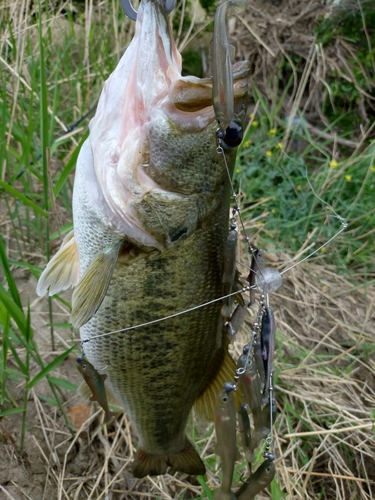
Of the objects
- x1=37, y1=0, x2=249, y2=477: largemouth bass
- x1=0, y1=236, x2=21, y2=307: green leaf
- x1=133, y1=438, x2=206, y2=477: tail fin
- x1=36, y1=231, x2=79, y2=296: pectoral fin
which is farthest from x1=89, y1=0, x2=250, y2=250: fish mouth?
x1=133, y1=438, x2=206, y2=477: tail fin

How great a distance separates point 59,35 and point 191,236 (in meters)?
3.10

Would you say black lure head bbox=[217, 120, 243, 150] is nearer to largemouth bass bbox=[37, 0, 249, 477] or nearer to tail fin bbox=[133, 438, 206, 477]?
largemouth bass bbox=[37, 0, 249, 477]

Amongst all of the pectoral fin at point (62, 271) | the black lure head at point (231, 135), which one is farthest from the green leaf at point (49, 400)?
the black lure head at point (231, 135)

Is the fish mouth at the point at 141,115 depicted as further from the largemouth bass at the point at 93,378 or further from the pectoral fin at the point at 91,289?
the largemouth bass at the point at 93,378

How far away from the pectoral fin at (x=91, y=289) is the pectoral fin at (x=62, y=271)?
0.17m

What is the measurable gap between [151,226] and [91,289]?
19 centimetres

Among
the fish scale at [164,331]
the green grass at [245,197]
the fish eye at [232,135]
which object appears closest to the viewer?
the fish eye at [232,135]

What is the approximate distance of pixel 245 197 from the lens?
3.28 m

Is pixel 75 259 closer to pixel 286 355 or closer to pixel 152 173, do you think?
pixel 152 173

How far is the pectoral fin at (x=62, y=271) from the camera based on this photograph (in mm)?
1150

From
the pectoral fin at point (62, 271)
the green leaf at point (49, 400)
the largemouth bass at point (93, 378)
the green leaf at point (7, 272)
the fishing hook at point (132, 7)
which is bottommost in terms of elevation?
the green leaf at point (49, 400)

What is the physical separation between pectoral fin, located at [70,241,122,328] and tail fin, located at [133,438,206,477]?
0.59 metres

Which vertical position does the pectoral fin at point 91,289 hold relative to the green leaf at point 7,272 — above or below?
above

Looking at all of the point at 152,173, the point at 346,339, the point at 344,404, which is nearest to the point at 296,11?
the point at 346,339
